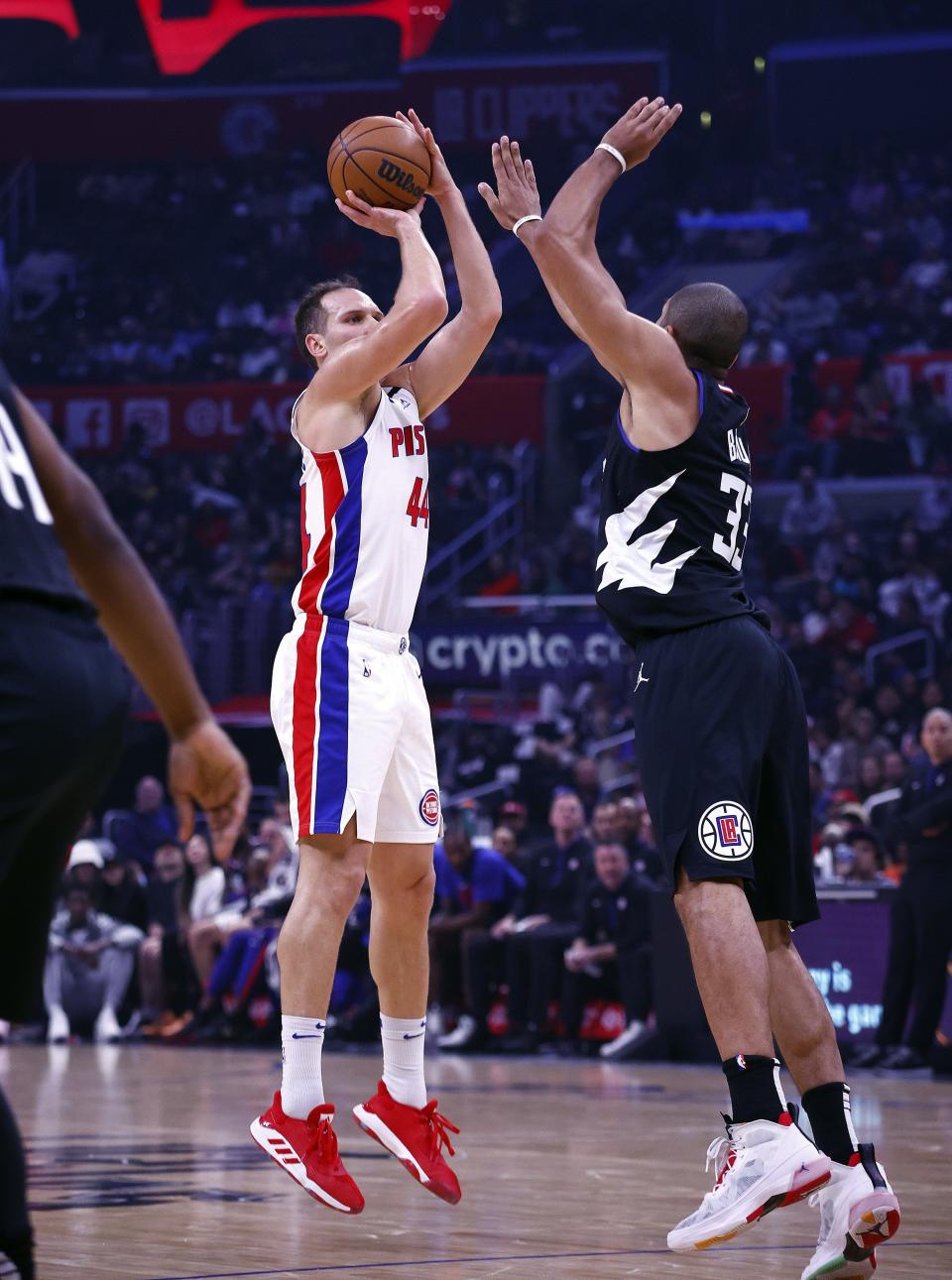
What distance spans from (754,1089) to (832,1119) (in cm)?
31

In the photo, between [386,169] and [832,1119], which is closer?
[832,1119]

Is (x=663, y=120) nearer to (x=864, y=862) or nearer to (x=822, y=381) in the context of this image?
(x=864, y=862)

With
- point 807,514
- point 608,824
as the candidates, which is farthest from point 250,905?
point 807,514

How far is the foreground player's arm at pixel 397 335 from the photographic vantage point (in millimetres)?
5039

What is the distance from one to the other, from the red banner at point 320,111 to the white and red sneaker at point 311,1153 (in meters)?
27.7

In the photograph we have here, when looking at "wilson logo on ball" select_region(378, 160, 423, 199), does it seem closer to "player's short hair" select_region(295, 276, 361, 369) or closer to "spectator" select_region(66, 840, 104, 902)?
"player's short hair" select_region(295, 276, 361, 369)

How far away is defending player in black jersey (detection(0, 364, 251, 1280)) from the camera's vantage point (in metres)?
2.57

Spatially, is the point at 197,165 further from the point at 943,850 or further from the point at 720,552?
the point at 720,552

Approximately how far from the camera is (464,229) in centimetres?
555

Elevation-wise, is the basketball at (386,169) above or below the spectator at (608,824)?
above

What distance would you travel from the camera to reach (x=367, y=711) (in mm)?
5137

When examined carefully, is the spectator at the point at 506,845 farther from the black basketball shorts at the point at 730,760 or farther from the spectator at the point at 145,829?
the black basketball shorts at the point at 730,760

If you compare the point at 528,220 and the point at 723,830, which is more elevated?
the point at 528,220

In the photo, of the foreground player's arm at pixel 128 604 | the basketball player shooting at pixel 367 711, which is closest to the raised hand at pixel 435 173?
the basketball player shooting at pixel 367 711
